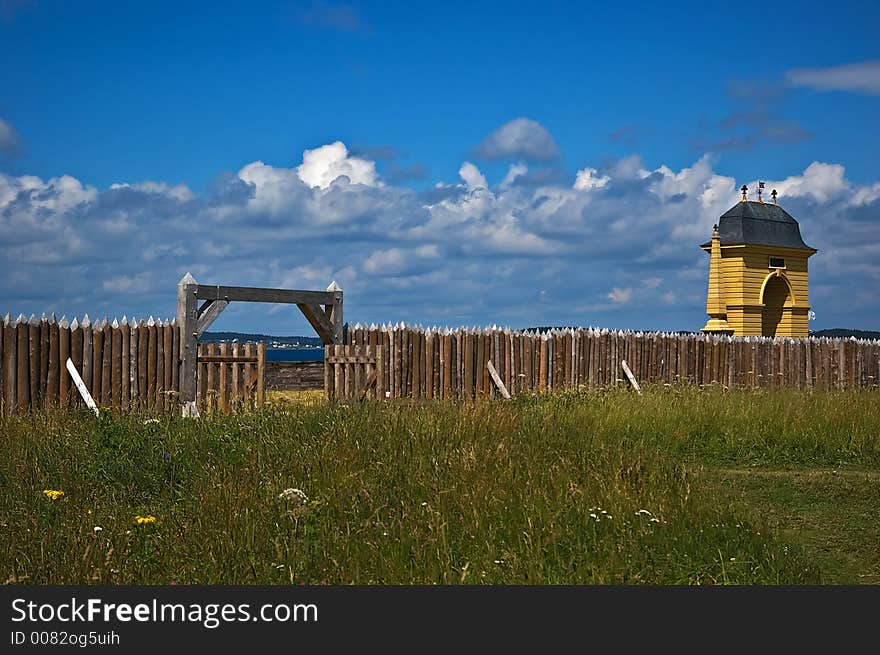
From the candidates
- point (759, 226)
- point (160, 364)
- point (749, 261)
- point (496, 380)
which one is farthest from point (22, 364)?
point (759, 226)

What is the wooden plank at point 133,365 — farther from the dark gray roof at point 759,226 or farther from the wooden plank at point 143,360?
the dark gray roof at point 759,226

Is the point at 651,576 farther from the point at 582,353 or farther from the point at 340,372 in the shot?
the point at 582,353

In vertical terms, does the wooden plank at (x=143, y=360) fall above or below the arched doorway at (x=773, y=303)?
below

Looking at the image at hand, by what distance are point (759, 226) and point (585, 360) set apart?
42.4 ft

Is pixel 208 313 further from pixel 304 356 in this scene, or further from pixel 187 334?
pixel 304 356

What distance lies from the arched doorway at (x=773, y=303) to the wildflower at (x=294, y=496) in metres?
28.4

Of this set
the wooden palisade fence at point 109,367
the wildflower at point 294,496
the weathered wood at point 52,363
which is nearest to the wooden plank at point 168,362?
the wooden palisade fence at point 109,367

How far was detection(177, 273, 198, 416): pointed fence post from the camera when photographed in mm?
15445

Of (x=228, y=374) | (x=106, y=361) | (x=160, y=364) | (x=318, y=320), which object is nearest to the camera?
(x=106, y=361)

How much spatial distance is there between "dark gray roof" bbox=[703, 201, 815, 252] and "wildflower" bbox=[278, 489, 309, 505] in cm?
2597

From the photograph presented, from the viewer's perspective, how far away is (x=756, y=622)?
528 cm

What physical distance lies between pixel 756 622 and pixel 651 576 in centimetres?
90

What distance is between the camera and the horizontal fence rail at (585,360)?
18188 millimetres

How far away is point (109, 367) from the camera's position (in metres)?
15.0
